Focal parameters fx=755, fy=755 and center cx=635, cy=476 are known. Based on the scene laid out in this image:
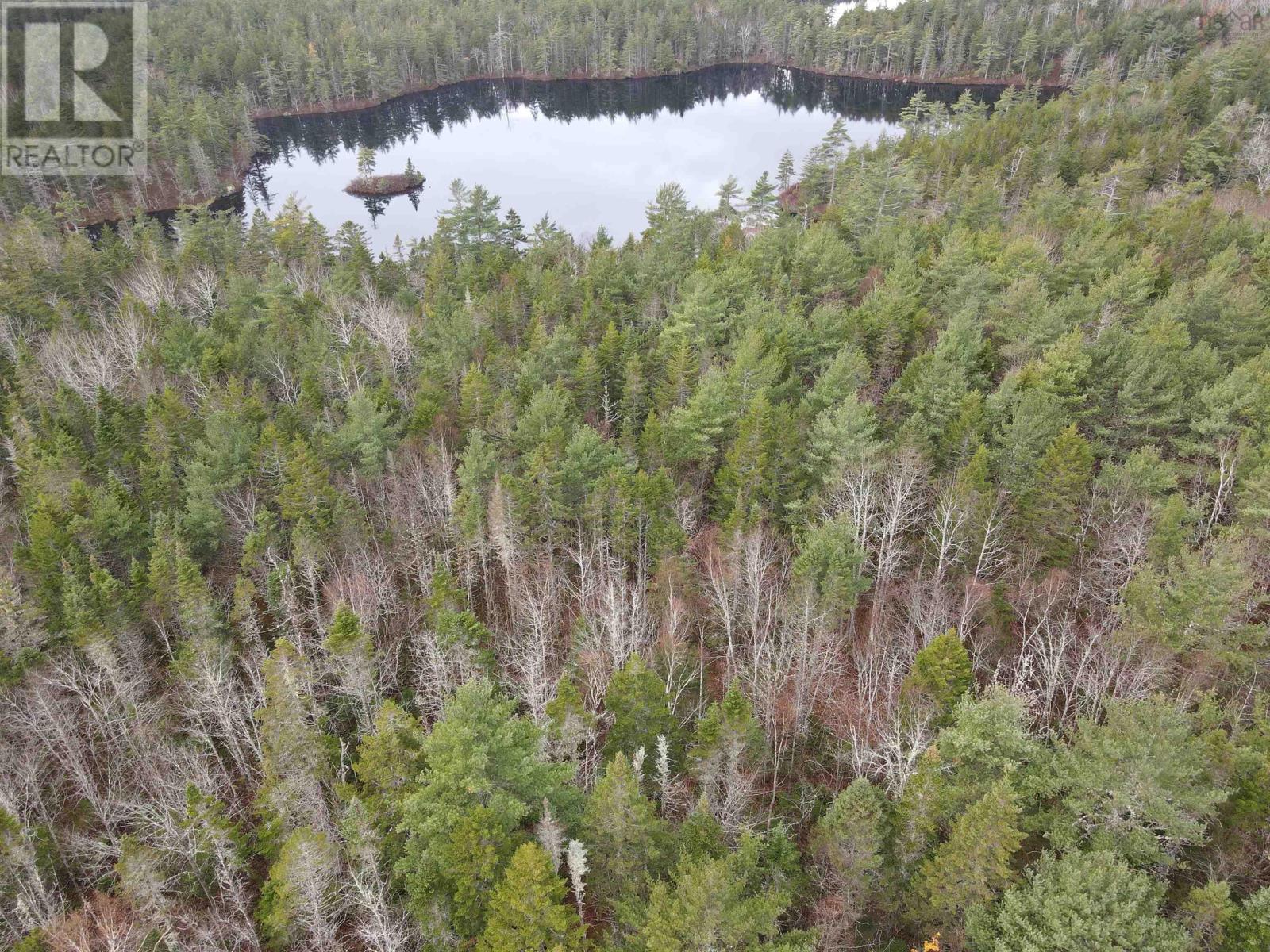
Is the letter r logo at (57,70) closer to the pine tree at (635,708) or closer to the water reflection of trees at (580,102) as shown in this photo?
the water reflection of trees at (580,102)

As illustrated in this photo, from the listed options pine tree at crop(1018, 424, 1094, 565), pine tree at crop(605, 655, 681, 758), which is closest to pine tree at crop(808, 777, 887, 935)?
pine tree at crop(605, 655, 681, 758)

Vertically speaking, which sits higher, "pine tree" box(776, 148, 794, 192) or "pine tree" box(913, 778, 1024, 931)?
"pine tree" box(776, 148, 794, 192)

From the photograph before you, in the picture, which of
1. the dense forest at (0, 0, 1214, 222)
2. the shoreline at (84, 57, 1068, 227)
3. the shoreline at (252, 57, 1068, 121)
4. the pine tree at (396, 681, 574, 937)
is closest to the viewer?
the pine tree at (396, 681, 574, 937)

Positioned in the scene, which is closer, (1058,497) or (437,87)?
(1058,497)

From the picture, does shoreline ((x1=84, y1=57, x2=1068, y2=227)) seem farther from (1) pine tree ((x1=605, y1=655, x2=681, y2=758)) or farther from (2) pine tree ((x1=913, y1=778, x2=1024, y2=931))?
(2) pine tree ((x1=913, y1=778, x2=1024, y2=931))

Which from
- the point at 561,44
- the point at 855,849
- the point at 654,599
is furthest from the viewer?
the point at 561,44

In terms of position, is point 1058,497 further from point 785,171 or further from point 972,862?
point 785,171

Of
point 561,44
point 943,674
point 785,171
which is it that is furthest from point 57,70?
point 943,674
